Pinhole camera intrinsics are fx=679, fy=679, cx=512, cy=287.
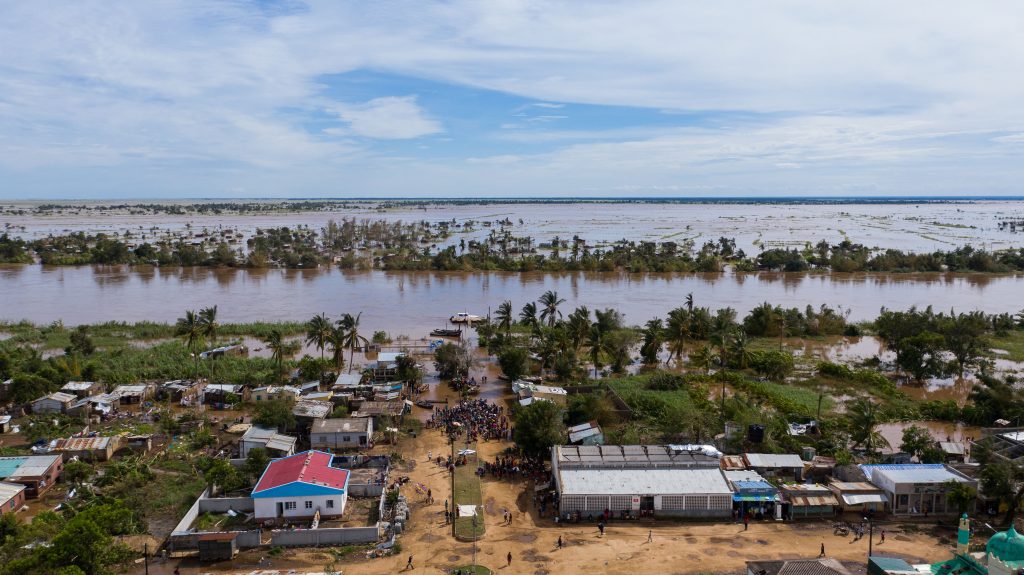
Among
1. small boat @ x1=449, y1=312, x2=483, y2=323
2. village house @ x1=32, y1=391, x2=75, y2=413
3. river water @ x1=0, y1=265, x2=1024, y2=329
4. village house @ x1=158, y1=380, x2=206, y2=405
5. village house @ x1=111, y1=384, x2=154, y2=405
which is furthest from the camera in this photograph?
river water @ x1=0, y1=265, x2=1024, y2=329

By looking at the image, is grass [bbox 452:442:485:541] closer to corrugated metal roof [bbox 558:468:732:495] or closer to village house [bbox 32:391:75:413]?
corrugated metal roof [bbox 558:468:732:495]

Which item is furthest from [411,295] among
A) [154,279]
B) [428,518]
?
[428,518]

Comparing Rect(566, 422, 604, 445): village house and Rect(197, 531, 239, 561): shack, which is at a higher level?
Rect(566, 422, 604, 445): village house

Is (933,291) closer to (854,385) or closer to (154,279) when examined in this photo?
(854,385)

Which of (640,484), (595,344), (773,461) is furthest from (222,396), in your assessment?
(773,461)

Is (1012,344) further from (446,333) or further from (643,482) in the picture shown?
(446,333)

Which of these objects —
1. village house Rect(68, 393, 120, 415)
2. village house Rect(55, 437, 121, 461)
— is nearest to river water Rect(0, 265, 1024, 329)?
village house Rect(68, 393, 120, 415)

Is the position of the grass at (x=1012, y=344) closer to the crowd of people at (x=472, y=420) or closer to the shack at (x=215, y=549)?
the crowd of people at (x=472, y=420)

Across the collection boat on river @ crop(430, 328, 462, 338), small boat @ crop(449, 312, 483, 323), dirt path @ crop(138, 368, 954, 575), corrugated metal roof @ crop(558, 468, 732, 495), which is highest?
small boat @ crop(449, 312, 483, 323)
